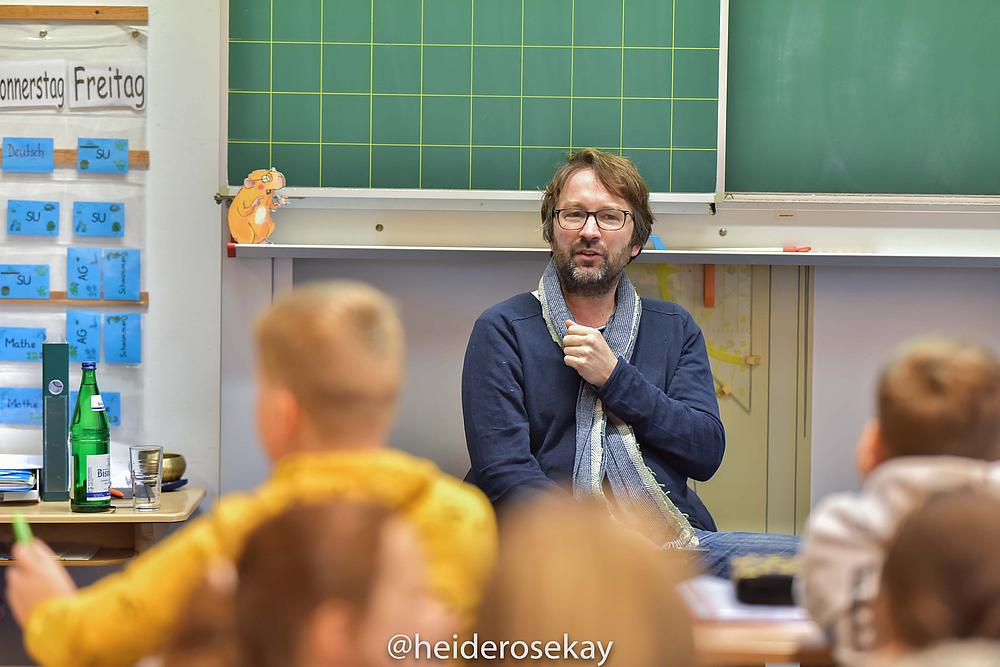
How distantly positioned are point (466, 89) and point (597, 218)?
1.84 feet

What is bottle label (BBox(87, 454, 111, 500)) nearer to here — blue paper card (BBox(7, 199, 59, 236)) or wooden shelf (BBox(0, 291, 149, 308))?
wooden shelf (BBox(0, 291, 149, 308))

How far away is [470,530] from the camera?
1080 mm

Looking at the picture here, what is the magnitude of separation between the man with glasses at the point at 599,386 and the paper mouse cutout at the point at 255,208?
65 centimetres

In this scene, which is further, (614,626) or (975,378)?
(975,378)

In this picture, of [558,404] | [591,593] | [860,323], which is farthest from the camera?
[860,323]

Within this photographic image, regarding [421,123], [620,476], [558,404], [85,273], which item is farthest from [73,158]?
[620,476]

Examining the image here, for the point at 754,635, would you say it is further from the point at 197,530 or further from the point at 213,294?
the point at 213,294

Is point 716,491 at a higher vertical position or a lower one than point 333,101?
lower

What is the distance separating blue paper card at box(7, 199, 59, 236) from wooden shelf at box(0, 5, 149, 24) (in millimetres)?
483

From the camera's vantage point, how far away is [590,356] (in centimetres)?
212

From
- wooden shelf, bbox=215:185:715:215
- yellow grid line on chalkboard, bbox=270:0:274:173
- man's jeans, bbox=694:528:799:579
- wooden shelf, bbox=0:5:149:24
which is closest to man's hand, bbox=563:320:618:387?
man's jeans, bbox=694:528:799:579

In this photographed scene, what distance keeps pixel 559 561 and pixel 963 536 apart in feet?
1.25

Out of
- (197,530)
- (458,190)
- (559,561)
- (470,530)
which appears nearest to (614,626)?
(559,561)

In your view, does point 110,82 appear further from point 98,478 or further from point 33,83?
point 98,478
